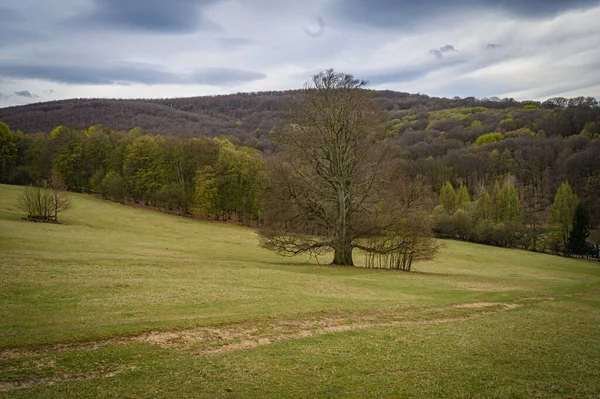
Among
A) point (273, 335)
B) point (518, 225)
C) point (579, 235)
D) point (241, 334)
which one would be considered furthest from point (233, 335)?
point (579, 235)

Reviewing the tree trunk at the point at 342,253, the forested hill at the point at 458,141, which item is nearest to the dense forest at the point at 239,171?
the forested hill at the point at 458,141

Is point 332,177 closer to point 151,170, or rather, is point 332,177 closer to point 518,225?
point 151,170

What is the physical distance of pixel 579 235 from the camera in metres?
78.9

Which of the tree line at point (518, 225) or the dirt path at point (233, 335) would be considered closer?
the dirt path at point (233, 335)

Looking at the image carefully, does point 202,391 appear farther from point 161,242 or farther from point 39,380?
point 161,242

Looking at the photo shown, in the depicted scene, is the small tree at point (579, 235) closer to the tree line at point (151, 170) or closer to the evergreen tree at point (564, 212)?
the evergreen tree at point (564, 212)

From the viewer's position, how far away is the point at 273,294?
20031 mm

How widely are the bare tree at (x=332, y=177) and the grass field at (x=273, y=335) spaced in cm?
657

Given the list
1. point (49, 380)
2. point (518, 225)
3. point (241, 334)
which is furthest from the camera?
point (518, 225)

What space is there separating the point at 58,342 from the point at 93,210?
61.2m

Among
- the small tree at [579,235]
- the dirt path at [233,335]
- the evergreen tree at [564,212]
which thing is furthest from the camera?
the evergreen tree at [564,212]

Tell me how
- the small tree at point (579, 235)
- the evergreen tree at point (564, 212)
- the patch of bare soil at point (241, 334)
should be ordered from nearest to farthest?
the patch of bare soil at point (241, 334) → the small tree at point (579, 235) → the evergreen tree at point (564, 212)

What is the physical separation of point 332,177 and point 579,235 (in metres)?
70.9

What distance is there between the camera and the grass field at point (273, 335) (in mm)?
9008
